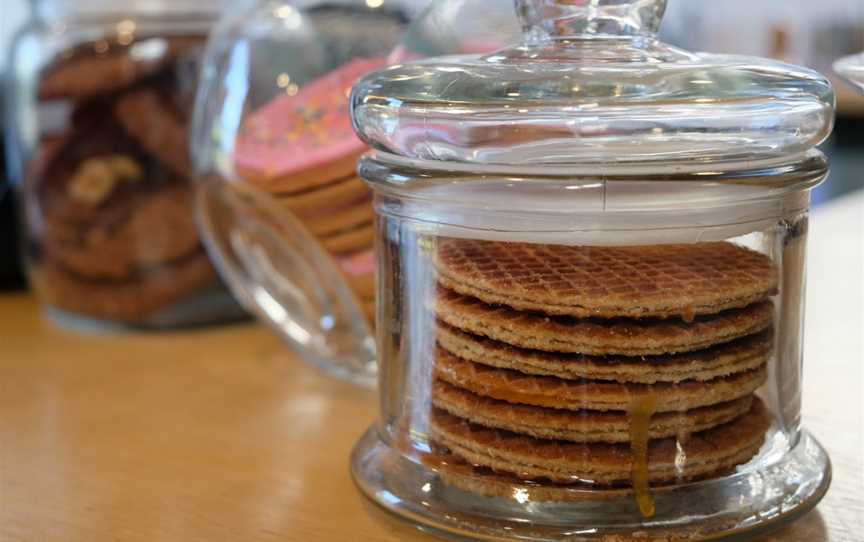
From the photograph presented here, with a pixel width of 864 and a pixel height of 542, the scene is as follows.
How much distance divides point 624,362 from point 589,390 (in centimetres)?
2

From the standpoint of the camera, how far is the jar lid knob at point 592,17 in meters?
0.45

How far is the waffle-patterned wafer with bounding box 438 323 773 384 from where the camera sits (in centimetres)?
39

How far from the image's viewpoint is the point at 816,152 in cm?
43

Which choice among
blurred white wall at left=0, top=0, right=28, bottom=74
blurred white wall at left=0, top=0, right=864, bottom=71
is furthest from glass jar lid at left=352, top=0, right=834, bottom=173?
blurred white wall at left=0, top=0, right=864, bottom=71

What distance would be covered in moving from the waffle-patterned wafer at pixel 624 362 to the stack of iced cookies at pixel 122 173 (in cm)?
45

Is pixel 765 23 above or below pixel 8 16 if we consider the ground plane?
below

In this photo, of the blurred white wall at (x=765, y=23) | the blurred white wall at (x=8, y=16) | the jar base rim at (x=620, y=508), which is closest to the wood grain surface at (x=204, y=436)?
the jar base rim at (x=620, y=508)

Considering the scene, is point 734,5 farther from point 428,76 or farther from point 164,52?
point 428,76

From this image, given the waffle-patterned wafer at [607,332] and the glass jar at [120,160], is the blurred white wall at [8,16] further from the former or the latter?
the waffle-patterned wafer at [607,332]

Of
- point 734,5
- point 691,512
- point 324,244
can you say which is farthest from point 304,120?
point 734,5

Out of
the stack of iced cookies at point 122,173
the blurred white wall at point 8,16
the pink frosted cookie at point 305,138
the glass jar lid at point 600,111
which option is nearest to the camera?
the glass jar lid at point 600,111

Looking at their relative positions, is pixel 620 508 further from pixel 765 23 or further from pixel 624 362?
pixel 765 23

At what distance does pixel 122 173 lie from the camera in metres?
0.80

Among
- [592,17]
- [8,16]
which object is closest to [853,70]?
[592,17]
